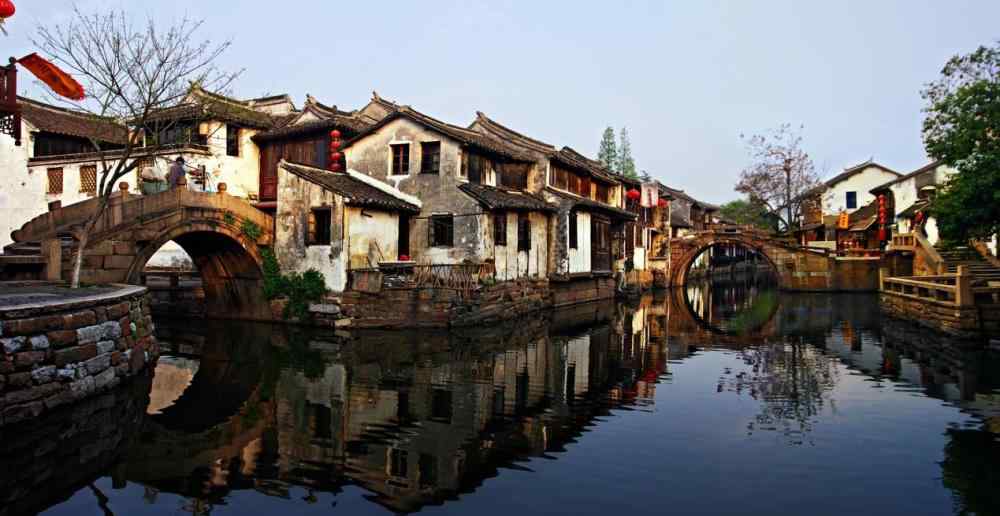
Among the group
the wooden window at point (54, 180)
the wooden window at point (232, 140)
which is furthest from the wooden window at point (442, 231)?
the wooden window at point (54, 180)

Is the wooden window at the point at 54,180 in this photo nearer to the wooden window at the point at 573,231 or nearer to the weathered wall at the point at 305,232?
the weathered wall at the point at 305,232

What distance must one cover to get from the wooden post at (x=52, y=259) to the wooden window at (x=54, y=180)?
18.6 metres

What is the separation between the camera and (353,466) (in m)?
8.67

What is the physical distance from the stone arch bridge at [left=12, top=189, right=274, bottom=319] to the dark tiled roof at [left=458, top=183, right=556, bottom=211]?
7.89 meters

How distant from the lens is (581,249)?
105ft

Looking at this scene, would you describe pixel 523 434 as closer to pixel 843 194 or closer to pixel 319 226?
pixel 319 226

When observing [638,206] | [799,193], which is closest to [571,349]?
[638,206]

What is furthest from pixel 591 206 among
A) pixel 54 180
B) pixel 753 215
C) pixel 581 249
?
pixel 753 215

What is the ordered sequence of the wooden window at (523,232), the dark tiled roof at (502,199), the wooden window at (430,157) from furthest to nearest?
the wooden window at (523,232) → the wooden window at (430,157) → the dark tiled roof at (502,199)

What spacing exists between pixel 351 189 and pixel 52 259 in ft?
32.0

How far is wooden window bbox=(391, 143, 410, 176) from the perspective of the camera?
85.3ft

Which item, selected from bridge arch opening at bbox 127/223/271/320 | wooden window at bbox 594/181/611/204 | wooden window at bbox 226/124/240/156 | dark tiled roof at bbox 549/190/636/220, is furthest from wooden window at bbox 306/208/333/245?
wooden window at bbox 594/181/611/204

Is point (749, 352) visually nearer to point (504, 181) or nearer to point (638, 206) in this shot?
point (504, 181)

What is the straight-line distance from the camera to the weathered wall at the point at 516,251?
2461cm
